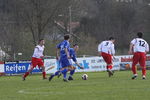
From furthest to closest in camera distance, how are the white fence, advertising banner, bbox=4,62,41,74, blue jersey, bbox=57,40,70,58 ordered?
1. the white fence
2. advertising banner, bbox=4,62,41,74
3. blue jersey, bbox=57,40,70,58

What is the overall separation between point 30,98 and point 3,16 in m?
49.5

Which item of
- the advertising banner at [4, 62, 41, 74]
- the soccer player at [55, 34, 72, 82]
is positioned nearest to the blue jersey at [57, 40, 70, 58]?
the soccer player at [55, 34, 72, 82]

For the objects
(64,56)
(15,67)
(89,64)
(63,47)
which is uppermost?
(63,47)

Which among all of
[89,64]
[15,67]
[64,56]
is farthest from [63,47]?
[89,64]

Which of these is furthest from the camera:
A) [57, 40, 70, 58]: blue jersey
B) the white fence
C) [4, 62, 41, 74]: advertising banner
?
the white fence

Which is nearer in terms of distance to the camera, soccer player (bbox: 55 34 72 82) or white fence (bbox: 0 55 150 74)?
soccer player (bbox: 55 34 72 82)

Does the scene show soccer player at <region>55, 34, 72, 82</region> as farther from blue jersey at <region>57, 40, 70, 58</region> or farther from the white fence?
the white fence

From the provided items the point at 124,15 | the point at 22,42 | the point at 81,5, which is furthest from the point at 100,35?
the point at 22,42

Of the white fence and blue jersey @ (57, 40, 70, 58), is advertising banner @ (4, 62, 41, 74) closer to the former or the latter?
the white fence

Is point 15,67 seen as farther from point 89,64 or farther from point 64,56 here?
point 64,56

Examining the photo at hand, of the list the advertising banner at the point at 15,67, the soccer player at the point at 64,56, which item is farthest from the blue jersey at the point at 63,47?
the advertising banner at the point at 15,67

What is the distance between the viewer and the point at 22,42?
159 feet

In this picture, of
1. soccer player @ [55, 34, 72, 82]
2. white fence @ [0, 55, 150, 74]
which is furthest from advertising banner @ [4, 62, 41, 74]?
soccer player @ [55, 34, 72, 82]

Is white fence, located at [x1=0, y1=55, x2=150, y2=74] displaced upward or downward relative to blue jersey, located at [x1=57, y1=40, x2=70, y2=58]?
downward
